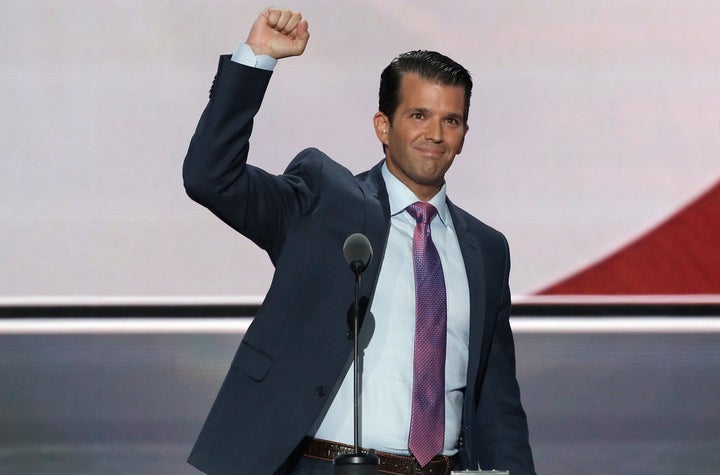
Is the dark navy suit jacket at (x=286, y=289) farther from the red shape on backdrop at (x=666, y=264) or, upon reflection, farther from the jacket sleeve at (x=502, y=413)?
the red shape on backdrop at (x=666, y=264)

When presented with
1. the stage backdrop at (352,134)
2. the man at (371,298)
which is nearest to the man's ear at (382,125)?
the man at (371,298)

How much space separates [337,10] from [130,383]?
3.95 ft

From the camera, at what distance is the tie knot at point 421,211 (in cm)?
225

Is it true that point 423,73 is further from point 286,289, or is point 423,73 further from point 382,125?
point 286,289

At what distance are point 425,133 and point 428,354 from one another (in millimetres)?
421

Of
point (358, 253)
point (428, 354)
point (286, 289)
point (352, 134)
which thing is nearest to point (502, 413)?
point (428, 354)

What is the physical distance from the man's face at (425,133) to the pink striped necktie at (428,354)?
0.12m

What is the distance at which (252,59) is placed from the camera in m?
1.91

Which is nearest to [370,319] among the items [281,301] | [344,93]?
[281,301]

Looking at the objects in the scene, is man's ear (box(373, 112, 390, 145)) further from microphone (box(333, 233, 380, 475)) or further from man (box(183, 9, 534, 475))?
microphone (box(333, 233, 380, 475))

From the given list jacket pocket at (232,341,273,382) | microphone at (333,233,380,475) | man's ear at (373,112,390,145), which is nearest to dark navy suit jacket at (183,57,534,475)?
jacket pocket at (232,341,273,382)

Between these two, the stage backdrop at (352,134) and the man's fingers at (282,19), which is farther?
the stage backdrop at (352,134)

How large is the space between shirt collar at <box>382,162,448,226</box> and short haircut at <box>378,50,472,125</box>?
122 mm

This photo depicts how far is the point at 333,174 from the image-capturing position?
2.19m
